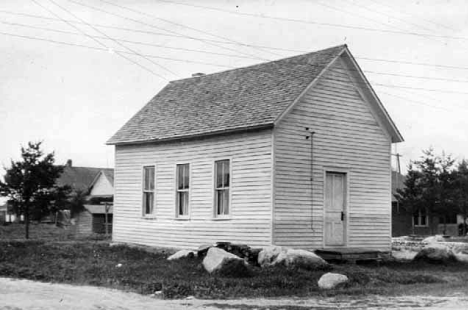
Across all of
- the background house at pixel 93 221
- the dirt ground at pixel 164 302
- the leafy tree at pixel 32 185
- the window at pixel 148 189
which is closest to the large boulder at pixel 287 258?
the dirt ground at pixel 164 302

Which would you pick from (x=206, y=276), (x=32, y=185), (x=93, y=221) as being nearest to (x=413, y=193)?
(x=93, y=221)

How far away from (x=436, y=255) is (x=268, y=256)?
6.51 m

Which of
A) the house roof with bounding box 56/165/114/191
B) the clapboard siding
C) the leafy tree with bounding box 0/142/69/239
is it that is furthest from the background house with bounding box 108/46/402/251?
the house roof with bounding box 56/165/114/191

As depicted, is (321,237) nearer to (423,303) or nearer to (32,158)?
(423,303)

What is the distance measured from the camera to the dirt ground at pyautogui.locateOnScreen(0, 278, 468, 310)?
37.9 feet

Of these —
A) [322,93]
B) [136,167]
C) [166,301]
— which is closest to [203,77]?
[136,167]

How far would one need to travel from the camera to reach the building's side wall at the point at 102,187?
7156cm

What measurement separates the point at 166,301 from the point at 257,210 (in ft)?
27.6

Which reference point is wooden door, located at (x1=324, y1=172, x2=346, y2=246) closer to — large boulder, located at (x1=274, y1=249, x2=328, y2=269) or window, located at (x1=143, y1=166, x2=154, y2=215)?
large boulder, located at (x1=274, y1=249, x2=328, y2=269)

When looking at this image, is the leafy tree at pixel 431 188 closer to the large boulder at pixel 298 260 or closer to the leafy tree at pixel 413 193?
the leafy tree at pixel 413 193

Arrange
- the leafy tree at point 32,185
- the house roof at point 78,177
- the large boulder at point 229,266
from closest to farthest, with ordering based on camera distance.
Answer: the large boulder at point 229,266, the leafy tree at point 32,185, the house roof at point 78,177

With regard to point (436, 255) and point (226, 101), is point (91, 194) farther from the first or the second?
point (436, 255)

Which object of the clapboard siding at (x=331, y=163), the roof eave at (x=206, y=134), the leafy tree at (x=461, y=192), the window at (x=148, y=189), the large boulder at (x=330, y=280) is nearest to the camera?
the large boulder at (x=330, y=280)

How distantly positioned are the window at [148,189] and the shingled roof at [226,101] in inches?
48.7
